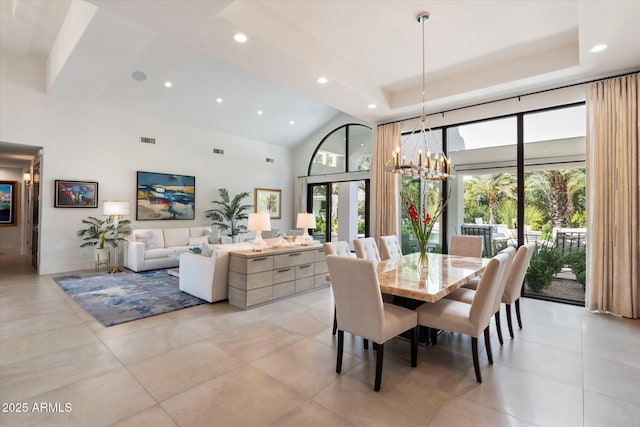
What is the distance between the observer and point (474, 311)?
7.82 ft

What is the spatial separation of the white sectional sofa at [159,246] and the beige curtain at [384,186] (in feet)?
11.1

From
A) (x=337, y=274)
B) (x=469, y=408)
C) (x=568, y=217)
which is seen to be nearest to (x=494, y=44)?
(x=568, y=217)

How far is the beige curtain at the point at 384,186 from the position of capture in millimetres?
6219

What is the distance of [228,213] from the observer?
8344mm

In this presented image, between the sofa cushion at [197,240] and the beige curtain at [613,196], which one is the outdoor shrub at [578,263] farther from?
the sofa cushion at [197,240]

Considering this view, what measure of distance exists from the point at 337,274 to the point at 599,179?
4022 millimetres

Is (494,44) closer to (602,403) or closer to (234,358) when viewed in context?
(602,403)

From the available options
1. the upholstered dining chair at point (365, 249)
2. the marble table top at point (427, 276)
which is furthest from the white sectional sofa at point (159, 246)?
the marble table top at point (427, 276)

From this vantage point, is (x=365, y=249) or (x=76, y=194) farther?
(x=76, y=194)

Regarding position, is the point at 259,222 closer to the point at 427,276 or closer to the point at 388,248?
the point at 388,248

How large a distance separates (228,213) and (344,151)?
11.8 ft

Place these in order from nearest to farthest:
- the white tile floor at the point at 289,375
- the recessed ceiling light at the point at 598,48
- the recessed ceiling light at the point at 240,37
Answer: the white tile floor at the point at 289,375, the recessed ceiling light at the point at 240,37, the recessed ceiling light at the point at 598,48

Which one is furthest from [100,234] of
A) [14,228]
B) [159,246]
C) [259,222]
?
[14,228]

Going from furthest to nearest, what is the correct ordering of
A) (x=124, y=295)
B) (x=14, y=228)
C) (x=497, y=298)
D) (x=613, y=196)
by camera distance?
(x=14, y=228), (x=124, y=295), (x=613, y=196), (x=497, y=298)
